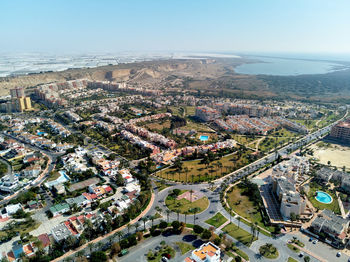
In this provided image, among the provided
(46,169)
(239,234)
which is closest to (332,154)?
(239,234)

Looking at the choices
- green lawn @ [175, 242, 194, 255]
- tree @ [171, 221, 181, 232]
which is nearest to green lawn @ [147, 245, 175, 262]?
green lawn @ [175, 242, 194, 255]

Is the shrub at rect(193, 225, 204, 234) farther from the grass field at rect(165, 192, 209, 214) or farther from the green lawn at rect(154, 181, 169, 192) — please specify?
the green lawn at rect(154, 181, 169, 192)

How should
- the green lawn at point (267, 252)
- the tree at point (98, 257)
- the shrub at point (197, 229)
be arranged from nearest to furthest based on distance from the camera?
the tree at point (98, 257) → the green lawn at point (267, 252) → the shrub at point (197, 229)

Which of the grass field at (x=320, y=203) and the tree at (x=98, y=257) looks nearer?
the tree at (x=98, y=257)

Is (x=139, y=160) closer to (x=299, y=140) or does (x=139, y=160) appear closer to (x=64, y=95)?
(x=299, y=140)

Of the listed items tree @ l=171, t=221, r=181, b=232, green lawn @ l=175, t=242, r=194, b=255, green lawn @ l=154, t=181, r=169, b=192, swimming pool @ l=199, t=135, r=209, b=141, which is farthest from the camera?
swimming pool @ l=199, t=135, r=209, b=141

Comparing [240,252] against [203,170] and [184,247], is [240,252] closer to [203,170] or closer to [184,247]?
[184,247]

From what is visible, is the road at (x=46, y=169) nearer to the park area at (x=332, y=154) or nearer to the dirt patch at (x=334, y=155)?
the park area at (x=332, y=154)

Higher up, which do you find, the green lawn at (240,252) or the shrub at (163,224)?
the shrub at (163,224)

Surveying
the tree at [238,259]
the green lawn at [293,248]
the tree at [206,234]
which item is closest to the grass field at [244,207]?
the green lawn at [293,248]
